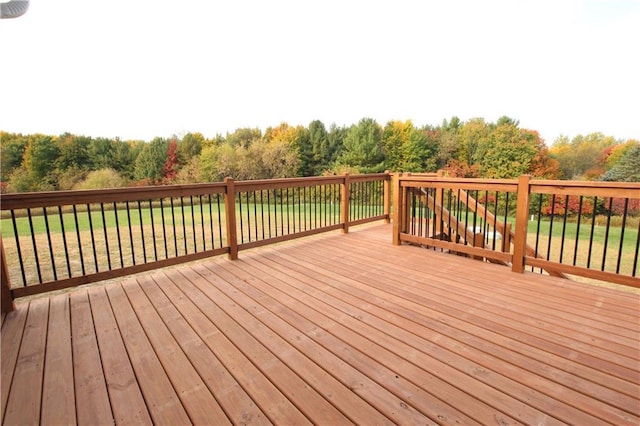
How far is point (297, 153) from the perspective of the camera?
33375 mm

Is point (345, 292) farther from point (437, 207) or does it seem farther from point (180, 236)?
point (180, 236)

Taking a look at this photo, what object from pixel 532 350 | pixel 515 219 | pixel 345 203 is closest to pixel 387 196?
pixel 345 203

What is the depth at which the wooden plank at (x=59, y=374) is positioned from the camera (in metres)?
1.41

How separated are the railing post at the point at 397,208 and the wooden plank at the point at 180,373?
3072mm

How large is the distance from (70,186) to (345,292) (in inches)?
1367

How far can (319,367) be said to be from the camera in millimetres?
1712

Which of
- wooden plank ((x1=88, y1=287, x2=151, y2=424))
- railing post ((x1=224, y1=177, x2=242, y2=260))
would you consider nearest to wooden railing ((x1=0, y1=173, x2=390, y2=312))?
railing post ((x1=224, y1=177, x2=242, y2=260))

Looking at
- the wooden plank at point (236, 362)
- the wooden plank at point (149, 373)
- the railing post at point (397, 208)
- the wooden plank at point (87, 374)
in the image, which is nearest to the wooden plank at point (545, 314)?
the railing post at point (397, 208)

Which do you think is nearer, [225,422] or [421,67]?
[225,422]

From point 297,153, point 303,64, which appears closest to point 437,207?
point 303,64

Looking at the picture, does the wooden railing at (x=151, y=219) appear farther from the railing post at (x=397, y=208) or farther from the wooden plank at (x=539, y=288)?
the wooden plank at (x=539, y=288)

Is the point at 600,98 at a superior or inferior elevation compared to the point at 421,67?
inferior

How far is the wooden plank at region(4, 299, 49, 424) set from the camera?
4.63 ft

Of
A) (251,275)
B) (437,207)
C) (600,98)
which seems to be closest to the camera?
(251,275)
